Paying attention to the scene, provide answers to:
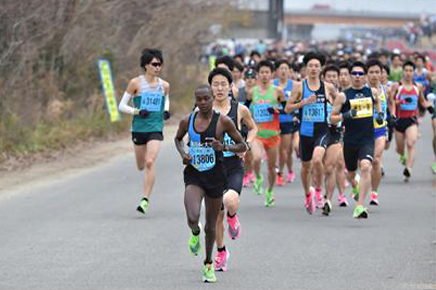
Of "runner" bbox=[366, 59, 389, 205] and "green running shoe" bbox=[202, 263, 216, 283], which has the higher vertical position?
"runner" bbox=[366, 59, 389, 205]

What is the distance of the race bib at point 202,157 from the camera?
946 cm

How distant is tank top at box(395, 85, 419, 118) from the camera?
18.2 metres

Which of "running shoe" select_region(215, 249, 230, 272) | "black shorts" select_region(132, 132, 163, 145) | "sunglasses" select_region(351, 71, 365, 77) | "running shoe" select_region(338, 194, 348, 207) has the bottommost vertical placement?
"running shoe" select_region(338, 194, 348, 207)

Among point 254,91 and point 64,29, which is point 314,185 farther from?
point 64,29

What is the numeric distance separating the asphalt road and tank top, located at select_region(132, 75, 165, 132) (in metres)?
1.04

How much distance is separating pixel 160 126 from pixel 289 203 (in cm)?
219

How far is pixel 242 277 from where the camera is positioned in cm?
976

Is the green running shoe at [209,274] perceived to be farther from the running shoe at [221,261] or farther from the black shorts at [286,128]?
the black shorts at [286,128]

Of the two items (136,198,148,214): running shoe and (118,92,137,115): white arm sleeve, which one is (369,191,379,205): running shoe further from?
(118,92,137,115): white arm sleeve

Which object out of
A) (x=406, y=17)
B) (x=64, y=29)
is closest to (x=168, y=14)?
(x=64, y=29)

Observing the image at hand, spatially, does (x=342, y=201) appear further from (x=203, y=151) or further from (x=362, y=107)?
(x=203, y=151)

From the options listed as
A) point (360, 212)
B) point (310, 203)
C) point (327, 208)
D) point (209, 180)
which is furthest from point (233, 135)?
point (310, 203)

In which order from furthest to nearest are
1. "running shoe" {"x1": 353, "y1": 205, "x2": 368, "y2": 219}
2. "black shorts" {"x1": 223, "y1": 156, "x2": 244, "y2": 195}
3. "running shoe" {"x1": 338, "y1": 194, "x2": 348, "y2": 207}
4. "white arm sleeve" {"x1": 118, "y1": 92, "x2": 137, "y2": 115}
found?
1. "running shoe" {"x1": 338, "y1": 194, "x2": 348, "y2": 207}
2. "white arm sleeve" {"x1": 118, "y1": 92, "x2": 137, "y2": 115}
3. "running shoe" {"x1": 353, "y1": 205, "x2": 368, "y2": 219}
4. "black shorts" {"x1": 223, "y1": 156, "x2": 244, "y2": 195}

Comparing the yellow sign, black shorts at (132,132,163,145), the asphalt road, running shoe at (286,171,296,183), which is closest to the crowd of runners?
black shorts at (132,132,163,145)
